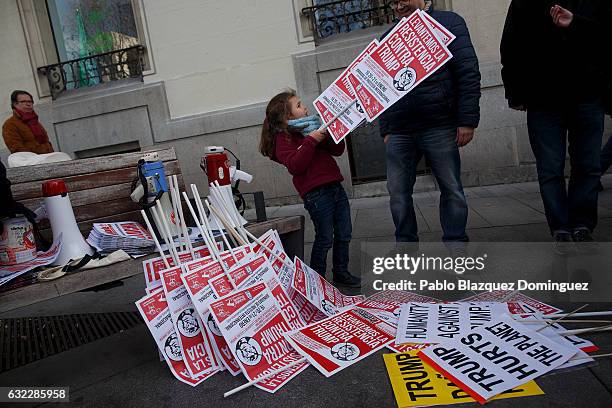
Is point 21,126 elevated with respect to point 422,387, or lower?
elevated

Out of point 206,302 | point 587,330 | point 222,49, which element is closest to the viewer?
point 587,330

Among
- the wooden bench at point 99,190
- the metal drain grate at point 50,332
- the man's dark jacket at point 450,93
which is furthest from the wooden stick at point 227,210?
the man's dark jacket at point 450,93

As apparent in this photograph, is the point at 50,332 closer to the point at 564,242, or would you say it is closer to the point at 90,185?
the point at 90,185

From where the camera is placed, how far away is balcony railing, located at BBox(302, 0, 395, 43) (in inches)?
274

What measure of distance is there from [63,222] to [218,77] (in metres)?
5.26

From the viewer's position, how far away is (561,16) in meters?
2.64

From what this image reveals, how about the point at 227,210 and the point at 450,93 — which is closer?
the point at 227,210

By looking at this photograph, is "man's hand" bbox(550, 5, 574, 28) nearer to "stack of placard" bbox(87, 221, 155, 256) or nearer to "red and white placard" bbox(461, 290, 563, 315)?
"red and white placard" bbox(461, 290, 563, 315)

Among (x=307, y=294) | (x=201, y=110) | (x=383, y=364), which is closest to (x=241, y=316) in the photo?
(x=307, y=294)

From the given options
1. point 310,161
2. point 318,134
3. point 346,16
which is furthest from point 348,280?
point 346,16

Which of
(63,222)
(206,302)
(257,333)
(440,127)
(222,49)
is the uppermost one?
(222,49)

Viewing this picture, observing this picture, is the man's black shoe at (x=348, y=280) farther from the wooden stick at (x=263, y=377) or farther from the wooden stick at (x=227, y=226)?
the wooden stick at (x=263, y=377)

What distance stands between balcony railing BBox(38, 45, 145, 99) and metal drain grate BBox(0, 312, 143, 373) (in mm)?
5350

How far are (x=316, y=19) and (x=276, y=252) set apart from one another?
5581 mm
